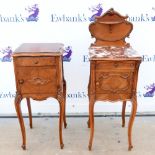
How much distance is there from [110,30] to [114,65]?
502mm

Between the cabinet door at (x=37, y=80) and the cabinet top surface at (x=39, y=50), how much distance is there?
0.11 meters

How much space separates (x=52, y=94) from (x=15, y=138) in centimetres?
64

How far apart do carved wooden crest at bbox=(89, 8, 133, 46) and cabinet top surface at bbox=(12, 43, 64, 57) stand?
0.38 meters

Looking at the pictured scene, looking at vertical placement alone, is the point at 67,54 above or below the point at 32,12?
below

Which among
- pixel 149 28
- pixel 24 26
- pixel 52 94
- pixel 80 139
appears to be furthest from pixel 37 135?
pixel 149 28

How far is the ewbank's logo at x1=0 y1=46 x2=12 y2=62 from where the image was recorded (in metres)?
2.50

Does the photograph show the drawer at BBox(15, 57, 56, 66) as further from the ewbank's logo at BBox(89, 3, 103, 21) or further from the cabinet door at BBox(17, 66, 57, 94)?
the ewbank's logo at BBox(89, 3, 103, 21)

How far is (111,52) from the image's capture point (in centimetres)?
203

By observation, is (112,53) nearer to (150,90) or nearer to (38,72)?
(38,72)

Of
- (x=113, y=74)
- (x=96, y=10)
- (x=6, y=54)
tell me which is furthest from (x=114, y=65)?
(x=6, y=54)

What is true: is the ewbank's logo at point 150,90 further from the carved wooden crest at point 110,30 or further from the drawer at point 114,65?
the drawer at point 114,65

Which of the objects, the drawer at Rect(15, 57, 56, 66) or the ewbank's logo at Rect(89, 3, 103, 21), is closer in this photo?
the drawer at Rect(15, 57, 56, 66)

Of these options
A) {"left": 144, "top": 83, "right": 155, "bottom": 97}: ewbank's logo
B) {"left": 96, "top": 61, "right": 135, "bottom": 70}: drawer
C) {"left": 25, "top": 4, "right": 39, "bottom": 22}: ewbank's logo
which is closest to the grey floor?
{"left": 144, "top": 83, "right": 155, "bottom": 97}: ewbank's logo

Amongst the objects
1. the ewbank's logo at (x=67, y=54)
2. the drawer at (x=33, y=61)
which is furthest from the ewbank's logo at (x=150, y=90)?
the drawer at (x=33, y=61)
